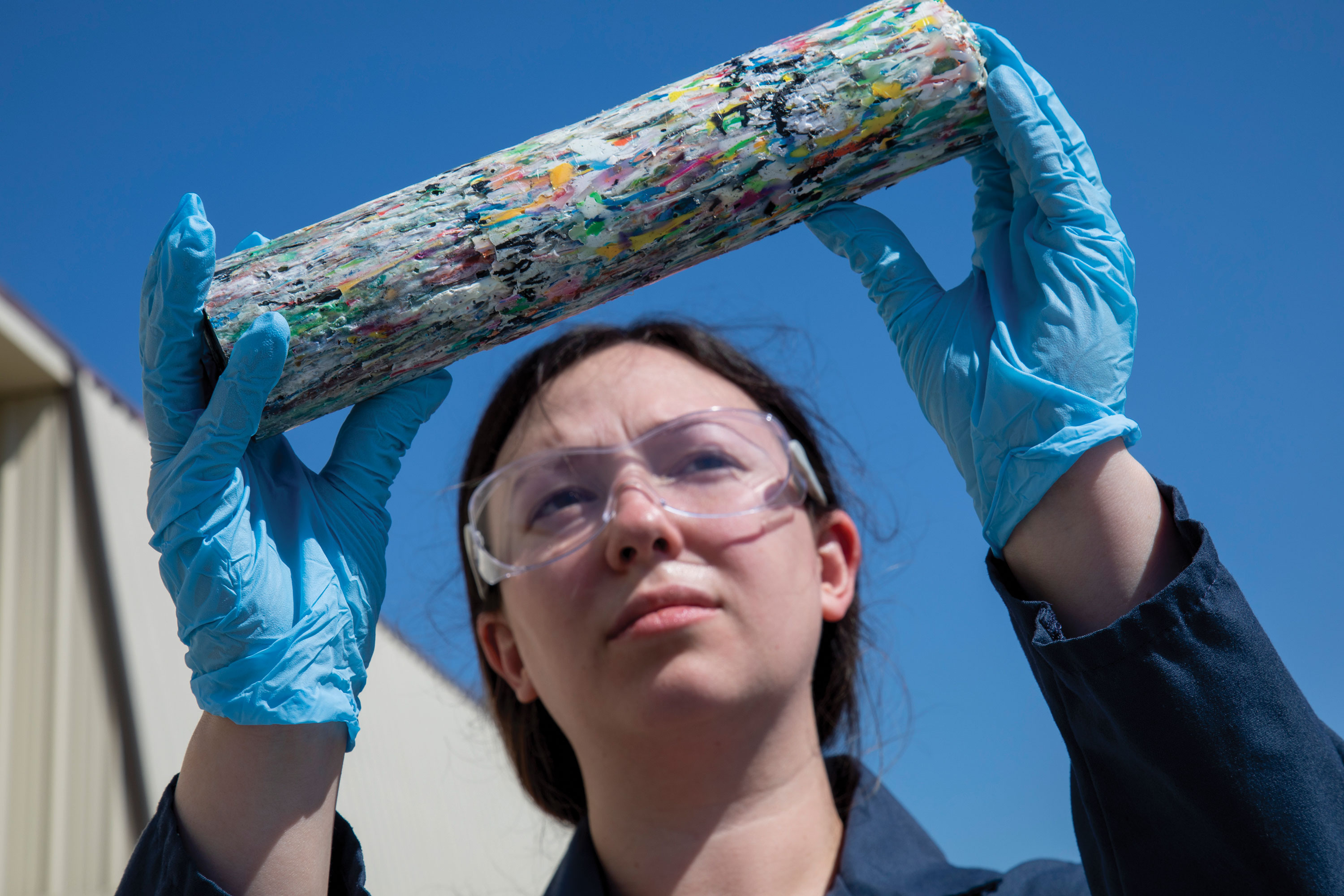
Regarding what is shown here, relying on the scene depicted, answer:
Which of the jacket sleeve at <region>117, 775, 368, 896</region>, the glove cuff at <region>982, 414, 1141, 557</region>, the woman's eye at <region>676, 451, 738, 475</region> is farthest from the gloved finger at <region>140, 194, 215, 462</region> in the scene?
the glove cuff at <region>982, 414, 1141, 557</region>

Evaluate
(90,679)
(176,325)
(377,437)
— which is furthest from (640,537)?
(90,679)

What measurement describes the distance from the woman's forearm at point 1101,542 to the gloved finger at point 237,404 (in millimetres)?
1543

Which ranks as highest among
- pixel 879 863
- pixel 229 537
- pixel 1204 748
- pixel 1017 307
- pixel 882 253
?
pixel 882 253

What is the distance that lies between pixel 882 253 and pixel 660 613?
1.04m

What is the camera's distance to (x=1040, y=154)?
1869 mm

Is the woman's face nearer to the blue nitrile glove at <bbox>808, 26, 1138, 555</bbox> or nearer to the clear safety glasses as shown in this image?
the clear safety glasses

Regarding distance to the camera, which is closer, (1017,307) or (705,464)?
(1017,307)

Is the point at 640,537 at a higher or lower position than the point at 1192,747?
higher

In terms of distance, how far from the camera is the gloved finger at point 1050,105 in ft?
6.31

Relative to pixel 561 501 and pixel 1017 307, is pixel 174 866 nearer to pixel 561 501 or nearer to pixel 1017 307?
pixel 561 501

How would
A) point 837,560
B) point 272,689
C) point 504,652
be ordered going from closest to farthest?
point 272,689
point 504,652
point 837,560

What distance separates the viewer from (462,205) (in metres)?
1.79

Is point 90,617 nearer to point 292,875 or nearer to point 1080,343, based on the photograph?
point 292,875

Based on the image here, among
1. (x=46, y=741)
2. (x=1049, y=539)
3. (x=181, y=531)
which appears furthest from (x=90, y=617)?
(x=1049, y=539)
